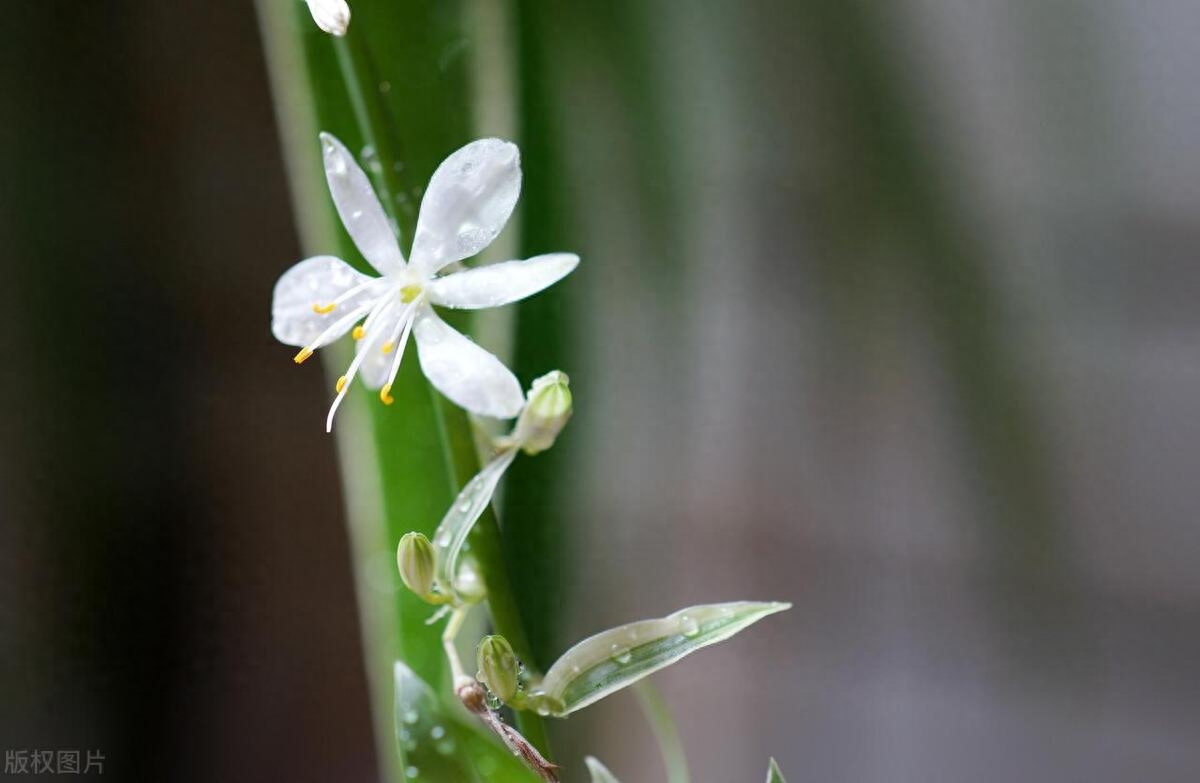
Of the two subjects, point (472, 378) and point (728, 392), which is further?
point (728, 392)

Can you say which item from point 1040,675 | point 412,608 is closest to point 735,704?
point 1040,675

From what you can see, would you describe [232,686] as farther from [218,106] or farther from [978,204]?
[978,204]

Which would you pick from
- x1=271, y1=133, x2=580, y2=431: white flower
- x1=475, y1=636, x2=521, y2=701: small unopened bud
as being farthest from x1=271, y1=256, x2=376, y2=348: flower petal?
x1=475, y1=636, x2=521, y2=701: small unopened bud

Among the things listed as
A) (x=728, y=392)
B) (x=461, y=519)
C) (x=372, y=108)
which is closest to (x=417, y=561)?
(x=461, y=519)

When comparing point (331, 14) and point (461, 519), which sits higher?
point (331, 14)

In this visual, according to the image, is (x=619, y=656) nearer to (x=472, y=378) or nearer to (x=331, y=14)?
(x=472, y=378)

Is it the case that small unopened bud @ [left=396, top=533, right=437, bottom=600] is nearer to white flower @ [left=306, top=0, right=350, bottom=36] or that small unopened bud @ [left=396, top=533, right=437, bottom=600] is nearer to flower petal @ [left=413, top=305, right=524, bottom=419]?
flower petal @ [left=413, top=305, right=524, bottom=419]
